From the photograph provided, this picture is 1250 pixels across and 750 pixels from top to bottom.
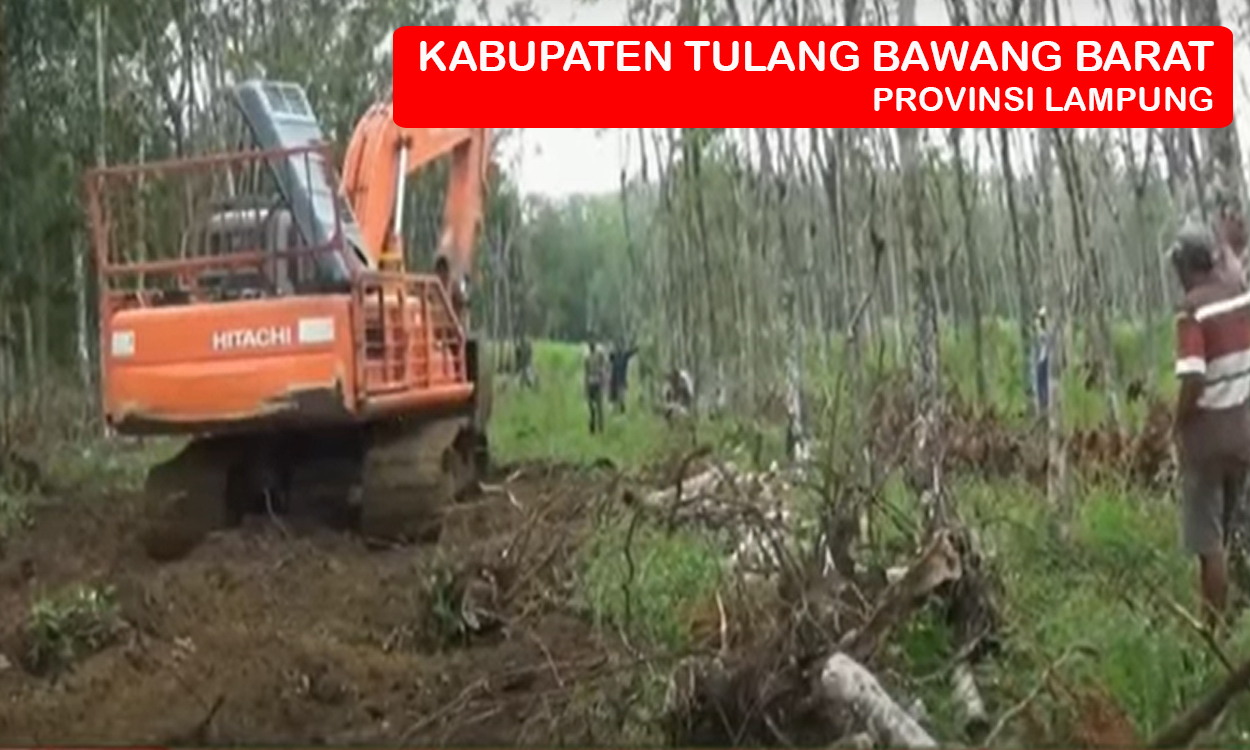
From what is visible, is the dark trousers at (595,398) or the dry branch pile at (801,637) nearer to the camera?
the dry branch pile at (801,637)

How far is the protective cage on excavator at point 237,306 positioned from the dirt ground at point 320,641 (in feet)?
0.75

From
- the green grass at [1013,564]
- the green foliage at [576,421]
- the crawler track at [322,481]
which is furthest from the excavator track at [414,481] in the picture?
the green grass at [1013,564]

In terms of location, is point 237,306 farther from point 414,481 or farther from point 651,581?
point 651,581

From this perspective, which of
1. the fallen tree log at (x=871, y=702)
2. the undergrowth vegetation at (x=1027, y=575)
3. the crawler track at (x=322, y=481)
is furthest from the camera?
the crawler track at (x=322, y=481)

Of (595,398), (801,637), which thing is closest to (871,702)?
(801,637)

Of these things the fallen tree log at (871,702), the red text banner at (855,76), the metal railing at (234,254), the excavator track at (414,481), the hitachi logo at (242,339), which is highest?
the red text banner at (855,76)

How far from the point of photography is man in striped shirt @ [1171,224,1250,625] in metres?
3.45

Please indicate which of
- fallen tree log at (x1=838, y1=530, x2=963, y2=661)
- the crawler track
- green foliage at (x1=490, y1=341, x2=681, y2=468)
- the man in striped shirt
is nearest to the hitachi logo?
the crawler track

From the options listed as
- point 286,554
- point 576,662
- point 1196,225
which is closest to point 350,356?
point 286,554

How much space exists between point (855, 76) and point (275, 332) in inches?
53.5

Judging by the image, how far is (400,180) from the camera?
4.41 metres

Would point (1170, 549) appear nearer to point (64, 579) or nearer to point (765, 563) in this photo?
point (765, 563)

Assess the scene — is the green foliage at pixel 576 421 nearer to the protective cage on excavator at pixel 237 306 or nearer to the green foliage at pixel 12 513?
the protective cage on excavator at pixel 237 306

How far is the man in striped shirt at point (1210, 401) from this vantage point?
3.45m
